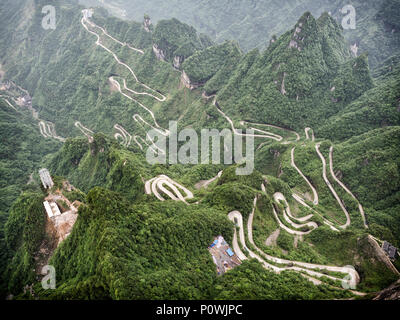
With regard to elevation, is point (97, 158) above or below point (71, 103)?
below

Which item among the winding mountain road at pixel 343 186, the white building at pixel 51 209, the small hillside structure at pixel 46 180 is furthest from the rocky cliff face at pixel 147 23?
the white building at pixel 51 209

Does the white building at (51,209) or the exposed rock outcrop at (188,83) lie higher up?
the exposed rock outcrop at (188,83)

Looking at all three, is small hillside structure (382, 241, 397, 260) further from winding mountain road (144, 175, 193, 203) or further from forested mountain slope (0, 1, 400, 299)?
winding mountain road (144, 175, 193, 203)

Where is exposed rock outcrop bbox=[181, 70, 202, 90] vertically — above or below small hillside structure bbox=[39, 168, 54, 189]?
above

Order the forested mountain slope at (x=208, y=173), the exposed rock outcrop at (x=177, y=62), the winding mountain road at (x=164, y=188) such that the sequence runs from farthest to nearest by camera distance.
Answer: the exposed rock outcrop at (x=177, y=62) < the winding mountain road at (x=164, y=188) < the forested mountain slope at (x=208, y=173)

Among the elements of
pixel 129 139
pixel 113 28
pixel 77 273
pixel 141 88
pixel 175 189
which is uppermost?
pixel 113 28

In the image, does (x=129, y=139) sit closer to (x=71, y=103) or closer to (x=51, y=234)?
(x=71, y=103)

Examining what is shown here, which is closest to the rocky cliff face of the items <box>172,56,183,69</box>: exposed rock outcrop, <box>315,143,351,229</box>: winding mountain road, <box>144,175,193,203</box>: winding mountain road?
<box>172,56,183,69</box>: exposed rock outcrop

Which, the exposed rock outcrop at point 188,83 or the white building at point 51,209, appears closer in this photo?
the white building at point 51,209

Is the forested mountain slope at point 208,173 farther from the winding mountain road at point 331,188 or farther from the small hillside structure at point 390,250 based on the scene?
the small hillside structure at point 390,250

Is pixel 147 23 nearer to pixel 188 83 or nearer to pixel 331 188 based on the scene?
pixel 188 83

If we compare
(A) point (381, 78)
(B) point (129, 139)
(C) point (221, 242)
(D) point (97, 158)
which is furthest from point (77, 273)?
(A) point (381, 78)
